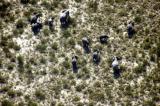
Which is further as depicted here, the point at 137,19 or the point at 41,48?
the point at 137,19

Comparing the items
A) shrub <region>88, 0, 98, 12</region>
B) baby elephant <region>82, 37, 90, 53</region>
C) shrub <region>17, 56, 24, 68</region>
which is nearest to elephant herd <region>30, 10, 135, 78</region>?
baby elephant <region>82, 37, 90, 53</region>

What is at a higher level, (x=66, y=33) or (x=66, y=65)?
(x=66, y=33)

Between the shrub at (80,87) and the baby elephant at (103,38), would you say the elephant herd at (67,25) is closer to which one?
the baby elephant at (103,38)

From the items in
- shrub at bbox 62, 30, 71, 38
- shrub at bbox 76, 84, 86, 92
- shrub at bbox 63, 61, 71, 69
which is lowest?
shrub at bbox 76, 84, 86, 92

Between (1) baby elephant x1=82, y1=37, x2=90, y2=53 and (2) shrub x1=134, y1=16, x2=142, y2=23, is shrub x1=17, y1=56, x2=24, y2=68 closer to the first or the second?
(1) baby elephant x1=82, y1=37, x2=90, y2=53

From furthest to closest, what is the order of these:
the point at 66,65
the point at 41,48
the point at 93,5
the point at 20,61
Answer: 1. the point at 93,5
2. the point at 41,48
3. the point at 20,61
4. the point at 66,65

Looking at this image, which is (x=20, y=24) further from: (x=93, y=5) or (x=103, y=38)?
(x=103, y=38)

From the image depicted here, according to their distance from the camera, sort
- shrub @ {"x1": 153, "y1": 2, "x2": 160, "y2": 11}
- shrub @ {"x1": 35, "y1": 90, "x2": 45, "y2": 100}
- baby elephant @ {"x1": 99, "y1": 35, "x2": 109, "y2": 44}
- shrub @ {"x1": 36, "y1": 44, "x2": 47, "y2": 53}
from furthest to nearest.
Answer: shrub @ {"x1": 153, "y1": 2, "x2": 160, "y2": 11} < baby elephant @ {"x1": 99, "y1": 35, "x2": 109, "y2": 44} < shrub @ {"x1": 36, "y1": 44, "x2": 47, "y2": 53} < shrub @ {"x1": 35, "y1": 90, "x2": 45, "y2": 100}

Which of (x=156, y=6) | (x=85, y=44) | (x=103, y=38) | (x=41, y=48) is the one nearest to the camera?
(x=41, y=48)

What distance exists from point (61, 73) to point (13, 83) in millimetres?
2908

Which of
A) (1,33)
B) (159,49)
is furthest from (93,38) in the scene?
(1,33)

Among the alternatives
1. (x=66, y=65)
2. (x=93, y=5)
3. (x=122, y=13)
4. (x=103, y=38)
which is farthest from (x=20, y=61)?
(x=122, y=13)

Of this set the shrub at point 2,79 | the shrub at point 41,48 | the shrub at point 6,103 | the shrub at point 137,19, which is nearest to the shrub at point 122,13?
the shrub at point 137,19

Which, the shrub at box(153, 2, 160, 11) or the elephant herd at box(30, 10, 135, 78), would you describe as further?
the shrub at box(153, 2, 160, 11)
